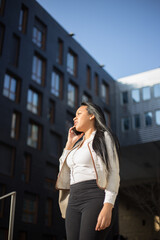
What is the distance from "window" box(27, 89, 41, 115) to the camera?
55.2ft

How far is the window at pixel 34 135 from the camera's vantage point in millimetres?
16438

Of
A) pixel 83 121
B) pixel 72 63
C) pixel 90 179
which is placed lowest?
pixel 90 179

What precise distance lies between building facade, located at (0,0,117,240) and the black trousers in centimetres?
1249

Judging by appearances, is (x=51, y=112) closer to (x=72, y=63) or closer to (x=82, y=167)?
(x=72, y=63)

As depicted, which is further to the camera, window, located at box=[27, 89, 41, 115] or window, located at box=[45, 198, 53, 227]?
window, located at box=[27, 89, 41, 115]

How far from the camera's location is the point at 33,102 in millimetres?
17062

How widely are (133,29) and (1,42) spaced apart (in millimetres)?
7638

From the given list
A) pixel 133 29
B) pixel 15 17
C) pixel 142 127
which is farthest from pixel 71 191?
pixel 142 127

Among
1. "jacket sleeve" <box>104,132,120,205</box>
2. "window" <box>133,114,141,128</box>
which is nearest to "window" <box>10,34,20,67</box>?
"window" <box>133,114,141,128</box>

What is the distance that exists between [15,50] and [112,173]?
1550 centimetres

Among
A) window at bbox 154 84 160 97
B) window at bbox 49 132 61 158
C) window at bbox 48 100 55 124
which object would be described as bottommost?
window at bbox 49 132 61 158

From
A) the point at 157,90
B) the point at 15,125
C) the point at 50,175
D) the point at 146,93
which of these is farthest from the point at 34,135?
the point at 157,90

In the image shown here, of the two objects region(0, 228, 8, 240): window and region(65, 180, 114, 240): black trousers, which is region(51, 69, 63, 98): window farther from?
region(65, 180, 114, 240): black trousers

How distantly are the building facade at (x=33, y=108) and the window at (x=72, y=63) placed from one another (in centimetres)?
7
